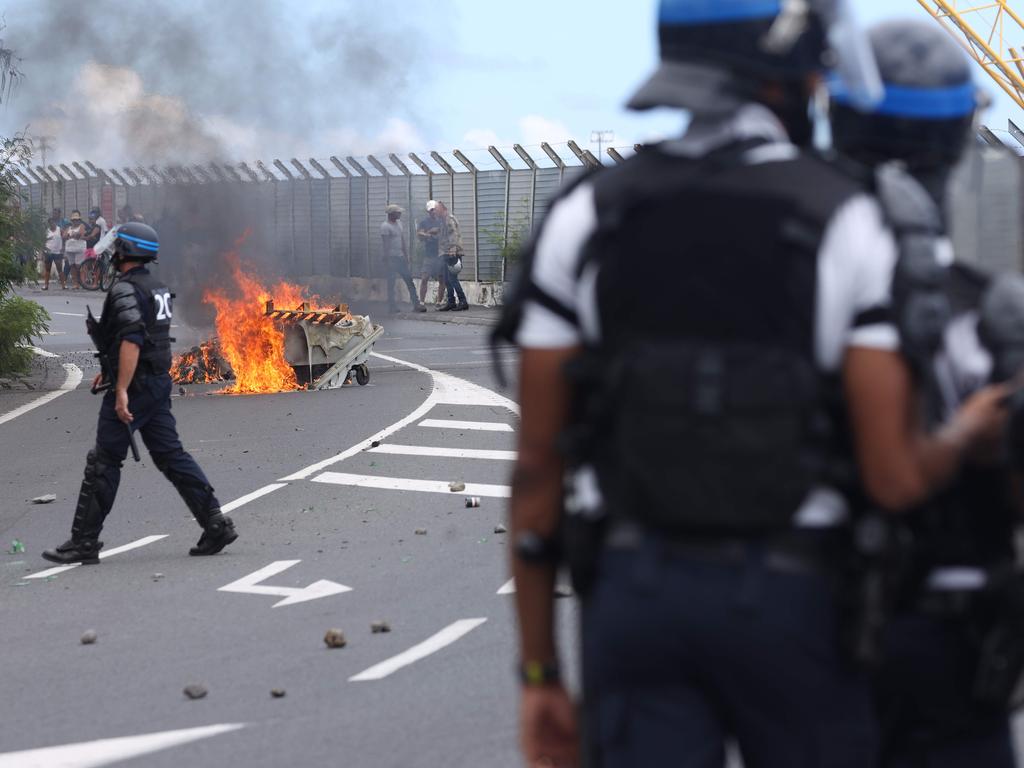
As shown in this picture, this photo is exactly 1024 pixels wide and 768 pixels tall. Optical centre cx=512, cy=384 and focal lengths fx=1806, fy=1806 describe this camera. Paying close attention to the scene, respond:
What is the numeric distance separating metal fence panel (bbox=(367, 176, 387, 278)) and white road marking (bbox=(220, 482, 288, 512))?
90.9ft

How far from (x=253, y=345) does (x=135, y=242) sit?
10.7 meters

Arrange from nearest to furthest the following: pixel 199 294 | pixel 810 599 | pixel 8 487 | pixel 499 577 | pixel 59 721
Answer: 1. pixel 810 599
2. pixel 59 721
3. pixel 499 577
4. pixel 8 487
5. pixel 199 294

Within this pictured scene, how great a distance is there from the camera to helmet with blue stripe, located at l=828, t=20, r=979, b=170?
2756 mm

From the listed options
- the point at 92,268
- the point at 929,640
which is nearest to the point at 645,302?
the point at 929,640

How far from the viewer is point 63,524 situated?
11211mm

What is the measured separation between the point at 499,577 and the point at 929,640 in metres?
6.10

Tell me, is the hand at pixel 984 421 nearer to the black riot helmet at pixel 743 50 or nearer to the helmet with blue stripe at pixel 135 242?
the black riot helmet at pixel 743 50

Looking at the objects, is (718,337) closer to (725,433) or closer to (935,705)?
(725,433)

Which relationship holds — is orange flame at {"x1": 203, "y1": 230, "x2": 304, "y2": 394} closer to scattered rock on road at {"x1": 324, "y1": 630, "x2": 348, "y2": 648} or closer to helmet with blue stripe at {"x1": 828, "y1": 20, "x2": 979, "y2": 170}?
scattered rock on road at {"x1": 324, "y1": 630, "x2": 348, "y2": 648}

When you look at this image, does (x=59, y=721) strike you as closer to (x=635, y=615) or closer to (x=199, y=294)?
(x=635, y=615)

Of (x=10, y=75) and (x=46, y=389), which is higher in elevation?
(x=10, y=75)

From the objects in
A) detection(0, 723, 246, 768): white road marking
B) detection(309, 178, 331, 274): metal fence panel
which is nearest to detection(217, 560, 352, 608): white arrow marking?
detection(0, 723, 246, 768): white road marking

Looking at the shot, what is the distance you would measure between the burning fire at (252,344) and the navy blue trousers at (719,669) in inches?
697

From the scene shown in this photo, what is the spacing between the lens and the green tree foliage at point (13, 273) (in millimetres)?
20984
